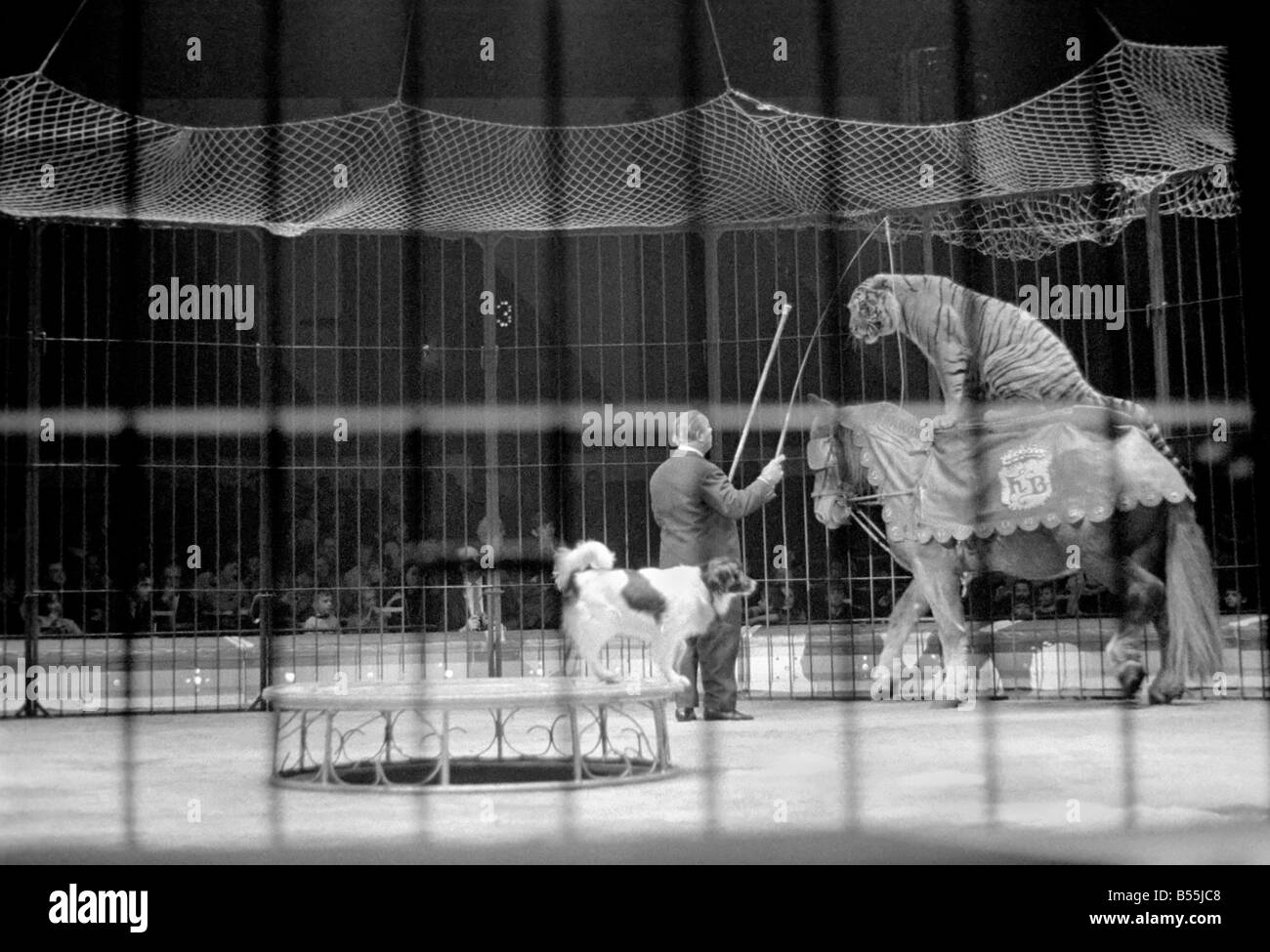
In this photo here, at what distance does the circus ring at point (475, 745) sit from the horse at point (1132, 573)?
155cm

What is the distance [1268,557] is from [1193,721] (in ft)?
4.40

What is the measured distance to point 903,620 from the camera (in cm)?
682

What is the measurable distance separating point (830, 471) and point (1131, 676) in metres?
1.77

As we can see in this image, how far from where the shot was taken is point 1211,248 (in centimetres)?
817

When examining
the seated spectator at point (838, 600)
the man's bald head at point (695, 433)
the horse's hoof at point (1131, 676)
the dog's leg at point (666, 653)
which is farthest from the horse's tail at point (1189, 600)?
the seated spectator at point (838, 600)

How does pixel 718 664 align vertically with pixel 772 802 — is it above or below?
above

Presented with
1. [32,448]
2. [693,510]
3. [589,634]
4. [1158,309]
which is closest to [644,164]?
[693,510]

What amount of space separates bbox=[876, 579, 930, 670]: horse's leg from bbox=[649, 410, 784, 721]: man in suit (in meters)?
1.01

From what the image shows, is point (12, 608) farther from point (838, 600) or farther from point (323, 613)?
point (838, 600)

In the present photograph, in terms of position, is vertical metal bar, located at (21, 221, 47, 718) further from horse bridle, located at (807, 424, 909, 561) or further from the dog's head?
horse bridle, located at (807, 424, 909, 561)

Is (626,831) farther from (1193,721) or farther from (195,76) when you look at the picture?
(195,76)

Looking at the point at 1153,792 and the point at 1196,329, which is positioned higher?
the point at 1196,329
